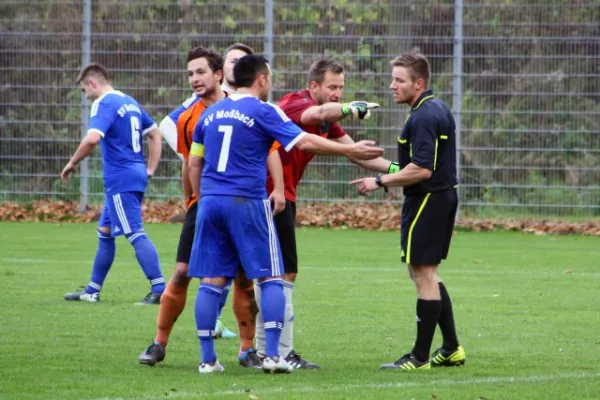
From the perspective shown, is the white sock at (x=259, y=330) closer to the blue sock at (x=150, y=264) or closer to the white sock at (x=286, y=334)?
the white sock at (x=286, y=334)

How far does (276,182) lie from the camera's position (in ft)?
26.2

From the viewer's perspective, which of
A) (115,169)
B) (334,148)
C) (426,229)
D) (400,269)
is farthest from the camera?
(400,269)

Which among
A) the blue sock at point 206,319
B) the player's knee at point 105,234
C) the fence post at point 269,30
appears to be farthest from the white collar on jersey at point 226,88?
the fence post at point 269,30

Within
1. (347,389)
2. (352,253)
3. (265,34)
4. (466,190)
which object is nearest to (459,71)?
(466,190)

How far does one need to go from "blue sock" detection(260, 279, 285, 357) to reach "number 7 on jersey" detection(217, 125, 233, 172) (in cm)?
76

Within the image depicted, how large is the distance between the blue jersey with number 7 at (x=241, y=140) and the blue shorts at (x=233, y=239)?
0.08 metres

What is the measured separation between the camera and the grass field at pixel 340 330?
23.2ft

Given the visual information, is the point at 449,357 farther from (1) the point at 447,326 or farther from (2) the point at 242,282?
(2) the point at 242,282

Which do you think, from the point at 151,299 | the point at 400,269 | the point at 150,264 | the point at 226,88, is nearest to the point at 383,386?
the point at 226,88

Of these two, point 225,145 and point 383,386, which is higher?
point 225,145

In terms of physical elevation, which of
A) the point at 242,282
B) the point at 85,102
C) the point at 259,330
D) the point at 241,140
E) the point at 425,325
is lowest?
the point at 259,330

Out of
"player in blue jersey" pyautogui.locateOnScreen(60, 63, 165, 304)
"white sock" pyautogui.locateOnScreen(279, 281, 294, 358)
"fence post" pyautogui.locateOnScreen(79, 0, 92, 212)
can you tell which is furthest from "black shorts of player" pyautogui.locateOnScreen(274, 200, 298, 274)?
"fence post" pyautogui.locateOnScreen(79, 0, 92, 212)

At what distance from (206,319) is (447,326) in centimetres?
163

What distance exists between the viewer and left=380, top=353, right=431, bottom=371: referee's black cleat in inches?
311
